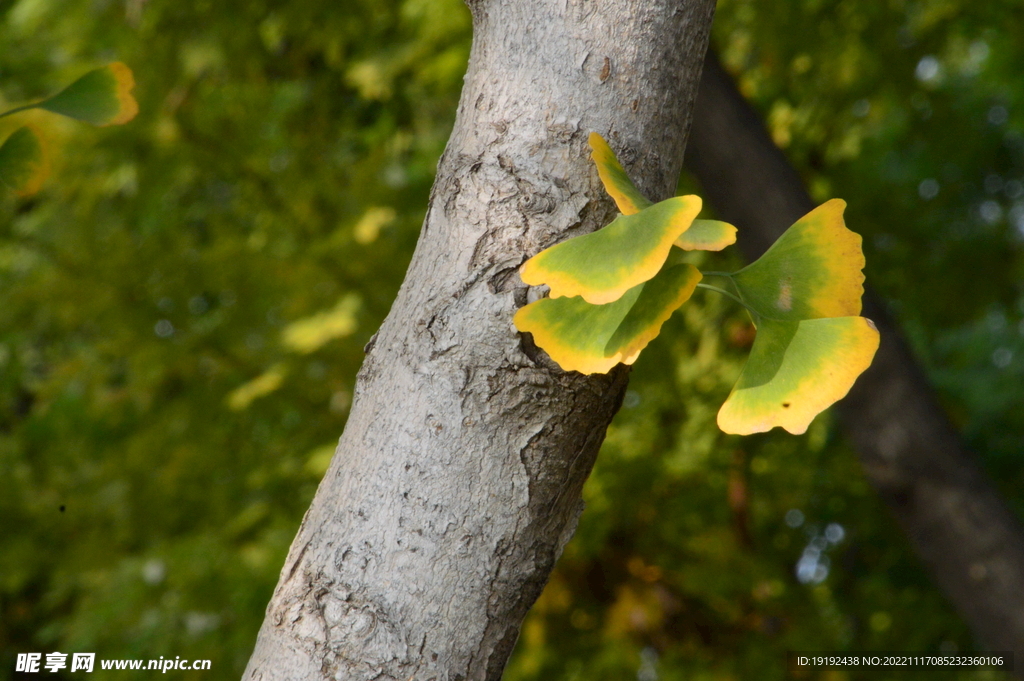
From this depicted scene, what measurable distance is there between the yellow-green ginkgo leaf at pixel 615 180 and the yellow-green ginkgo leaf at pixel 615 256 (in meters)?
0.01

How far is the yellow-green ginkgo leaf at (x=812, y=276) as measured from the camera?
487 millimetres

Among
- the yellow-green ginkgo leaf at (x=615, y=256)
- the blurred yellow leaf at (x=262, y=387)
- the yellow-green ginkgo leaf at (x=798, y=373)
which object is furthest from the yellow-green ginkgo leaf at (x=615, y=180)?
the blurred yellow leaf at (x=262, y=387)

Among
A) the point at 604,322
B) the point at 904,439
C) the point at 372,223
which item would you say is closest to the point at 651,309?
the point at 604,322

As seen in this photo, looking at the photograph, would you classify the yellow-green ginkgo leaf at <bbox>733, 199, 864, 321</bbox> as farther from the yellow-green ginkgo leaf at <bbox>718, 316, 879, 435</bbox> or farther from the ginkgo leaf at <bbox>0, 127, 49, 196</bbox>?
the ginkgo leaf at <bbox>0, 127, 49, 196</bbox>

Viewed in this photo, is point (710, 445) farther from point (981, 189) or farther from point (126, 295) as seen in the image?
point (981, 189)

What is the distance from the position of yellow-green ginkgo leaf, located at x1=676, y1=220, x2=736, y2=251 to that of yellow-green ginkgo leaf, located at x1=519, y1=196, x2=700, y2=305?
16 mm

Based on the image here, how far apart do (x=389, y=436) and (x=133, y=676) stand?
167cm

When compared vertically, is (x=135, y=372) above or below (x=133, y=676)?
above

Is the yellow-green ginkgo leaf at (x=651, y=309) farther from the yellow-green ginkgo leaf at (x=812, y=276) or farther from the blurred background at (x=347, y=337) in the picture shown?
the blurred background at (x=347, y=337)

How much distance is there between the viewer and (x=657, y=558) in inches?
77.2

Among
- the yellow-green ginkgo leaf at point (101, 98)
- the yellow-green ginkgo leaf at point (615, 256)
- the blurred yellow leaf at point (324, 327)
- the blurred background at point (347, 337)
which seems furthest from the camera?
the blurred background at point (347, 337)

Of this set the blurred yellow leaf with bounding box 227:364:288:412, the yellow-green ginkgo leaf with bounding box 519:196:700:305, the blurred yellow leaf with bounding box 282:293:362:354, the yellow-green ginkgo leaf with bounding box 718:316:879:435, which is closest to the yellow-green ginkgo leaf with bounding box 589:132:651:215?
the yellow-green ginkgo leaf with bounding box 519:196:700:305

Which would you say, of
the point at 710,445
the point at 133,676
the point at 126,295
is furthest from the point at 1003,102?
the point at 133,676

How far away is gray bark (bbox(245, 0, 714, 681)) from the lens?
483 mm
